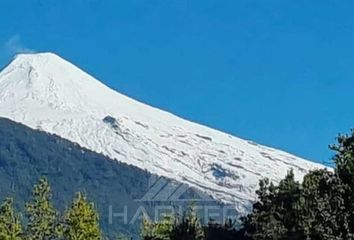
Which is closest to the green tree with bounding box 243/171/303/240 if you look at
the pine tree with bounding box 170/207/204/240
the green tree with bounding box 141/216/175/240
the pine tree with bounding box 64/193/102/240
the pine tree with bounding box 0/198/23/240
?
the pine tree with bounding box 170/207/204/240

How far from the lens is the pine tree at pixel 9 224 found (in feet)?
151

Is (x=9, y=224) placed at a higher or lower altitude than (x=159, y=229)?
lower

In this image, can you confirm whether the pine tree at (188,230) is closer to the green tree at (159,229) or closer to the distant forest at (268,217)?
the distant forest at (268,217)

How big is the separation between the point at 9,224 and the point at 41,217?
10.4 ft

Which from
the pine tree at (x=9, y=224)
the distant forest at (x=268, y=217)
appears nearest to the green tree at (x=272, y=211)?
the distant forest at (x=268, y=217)

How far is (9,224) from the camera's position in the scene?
1854 inches

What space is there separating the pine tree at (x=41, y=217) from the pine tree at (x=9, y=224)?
1.78m

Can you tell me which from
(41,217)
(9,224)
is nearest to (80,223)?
(9,224)

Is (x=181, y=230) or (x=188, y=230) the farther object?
(x=181, y=230)

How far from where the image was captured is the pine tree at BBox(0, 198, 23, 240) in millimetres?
46125

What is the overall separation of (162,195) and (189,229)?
493 feet

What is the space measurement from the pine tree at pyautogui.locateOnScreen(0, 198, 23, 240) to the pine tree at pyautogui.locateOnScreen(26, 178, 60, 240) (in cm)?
178

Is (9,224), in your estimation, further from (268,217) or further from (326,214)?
(326,214)

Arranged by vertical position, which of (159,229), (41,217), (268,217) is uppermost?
(41,217)
